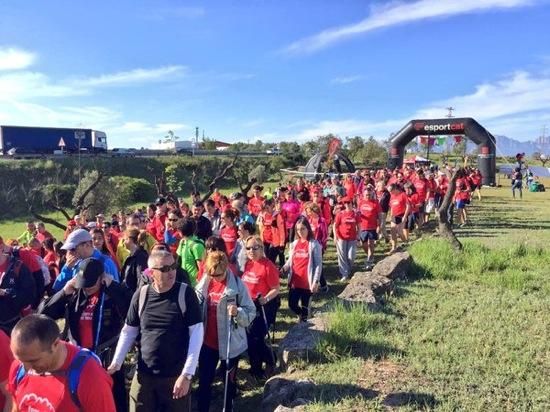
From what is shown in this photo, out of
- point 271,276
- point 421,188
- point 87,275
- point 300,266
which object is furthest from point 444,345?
point 421,188

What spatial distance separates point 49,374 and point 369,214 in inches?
348

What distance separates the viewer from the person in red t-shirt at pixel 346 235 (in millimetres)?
9727

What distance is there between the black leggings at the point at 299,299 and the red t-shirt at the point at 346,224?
2711mm

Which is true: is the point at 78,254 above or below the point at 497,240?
above

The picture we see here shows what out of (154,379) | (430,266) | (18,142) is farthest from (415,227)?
(18,142)

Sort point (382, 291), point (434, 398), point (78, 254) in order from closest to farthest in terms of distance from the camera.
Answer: point (434, 398) → point (78, 254) → point (382, 291)

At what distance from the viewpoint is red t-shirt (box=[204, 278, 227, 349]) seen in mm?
4852

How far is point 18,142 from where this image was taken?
4188cm

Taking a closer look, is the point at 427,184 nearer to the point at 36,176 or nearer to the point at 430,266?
the point at 430,266

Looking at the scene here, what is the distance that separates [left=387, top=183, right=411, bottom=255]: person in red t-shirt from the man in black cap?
8.82 m

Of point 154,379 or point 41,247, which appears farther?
point 41,247

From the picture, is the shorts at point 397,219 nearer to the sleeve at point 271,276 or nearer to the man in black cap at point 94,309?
the sleeve at point 271,276

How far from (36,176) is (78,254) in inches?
1298

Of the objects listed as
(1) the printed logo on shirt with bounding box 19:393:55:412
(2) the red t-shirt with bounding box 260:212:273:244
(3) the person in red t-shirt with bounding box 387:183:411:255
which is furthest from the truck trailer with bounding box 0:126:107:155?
(1) the printed logo on shirt with bounding box 19:393:55:412
